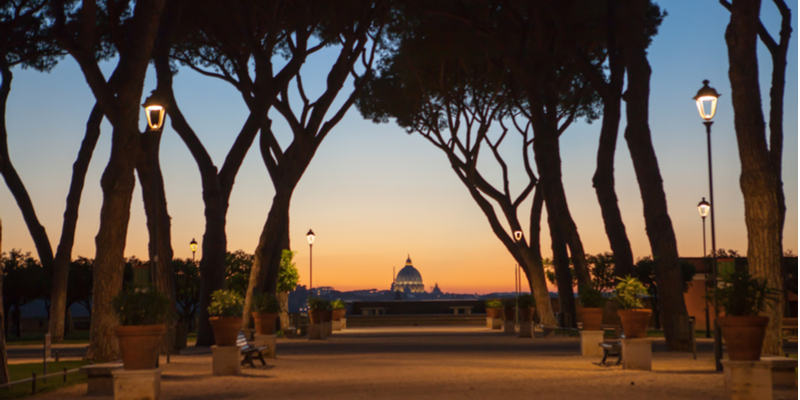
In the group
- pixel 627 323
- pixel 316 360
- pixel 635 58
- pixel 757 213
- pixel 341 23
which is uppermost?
pixel 341 23

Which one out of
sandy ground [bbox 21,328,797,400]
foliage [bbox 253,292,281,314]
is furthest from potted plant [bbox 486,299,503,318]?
foliage [bbox 253,292,281,314]

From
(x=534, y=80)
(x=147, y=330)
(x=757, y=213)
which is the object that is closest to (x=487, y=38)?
(x=534, y=80)

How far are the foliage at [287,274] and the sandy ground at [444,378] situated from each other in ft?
36.2

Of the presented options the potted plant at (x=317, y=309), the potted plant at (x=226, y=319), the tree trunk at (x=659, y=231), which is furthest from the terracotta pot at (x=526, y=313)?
the potted plant at (x=226, y=319)

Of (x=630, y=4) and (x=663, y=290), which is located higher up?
(x=630, y=4)

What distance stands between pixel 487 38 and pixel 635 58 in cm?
832

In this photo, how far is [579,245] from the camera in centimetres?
2122

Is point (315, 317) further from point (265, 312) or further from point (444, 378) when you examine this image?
point (444, 378)

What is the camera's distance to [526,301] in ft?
86.6

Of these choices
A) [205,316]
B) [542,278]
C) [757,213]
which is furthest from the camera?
[542,278]

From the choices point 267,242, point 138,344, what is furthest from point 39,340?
point 138,344

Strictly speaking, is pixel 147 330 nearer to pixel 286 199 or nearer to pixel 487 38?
pixel 286 199

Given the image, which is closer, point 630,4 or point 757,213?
point 757,213

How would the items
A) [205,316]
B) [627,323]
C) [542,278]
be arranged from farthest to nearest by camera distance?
[542,278] < [205,316] < [627,323]
